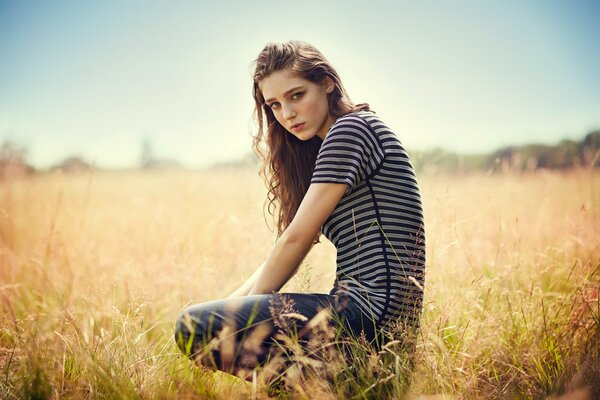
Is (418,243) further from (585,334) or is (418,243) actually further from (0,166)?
(0,166)

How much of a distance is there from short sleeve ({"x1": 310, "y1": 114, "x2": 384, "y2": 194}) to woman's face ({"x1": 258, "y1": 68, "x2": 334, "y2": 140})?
0.29m

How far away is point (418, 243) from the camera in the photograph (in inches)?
67.9

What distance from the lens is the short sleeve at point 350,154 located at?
1.60m

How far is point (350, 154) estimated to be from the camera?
1609mm

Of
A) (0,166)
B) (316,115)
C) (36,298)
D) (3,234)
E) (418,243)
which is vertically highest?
(316,115)

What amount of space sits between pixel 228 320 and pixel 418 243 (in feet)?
2.54

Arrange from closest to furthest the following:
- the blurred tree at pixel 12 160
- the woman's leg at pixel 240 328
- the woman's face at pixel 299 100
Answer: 1. the woman's leg at pixel 240 328
2. the woman's face at pixel 299 100
3. the blurred tree at pixel 12 160

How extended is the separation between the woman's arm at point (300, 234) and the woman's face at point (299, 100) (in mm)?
423

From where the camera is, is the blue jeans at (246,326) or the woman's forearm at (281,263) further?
the woman's forearm at (281,263)

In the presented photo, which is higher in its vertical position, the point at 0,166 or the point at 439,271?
the point at 0,166

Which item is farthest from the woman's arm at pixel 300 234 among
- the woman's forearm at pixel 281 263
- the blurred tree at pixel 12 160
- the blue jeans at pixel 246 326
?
the blurred tree at pixel 12 160

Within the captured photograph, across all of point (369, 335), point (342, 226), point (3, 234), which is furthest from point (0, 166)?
point (369, 335)

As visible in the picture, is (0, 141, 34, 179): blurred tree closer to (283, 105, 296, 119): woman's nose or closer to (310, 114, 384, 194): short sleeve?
(283, 105, 296, 119): woman's nose

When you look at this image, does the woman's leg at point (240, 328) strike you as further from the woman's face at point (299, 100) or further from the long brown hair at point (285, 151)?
the woman's face at point (299, 100)
